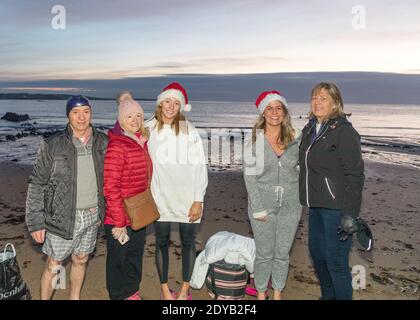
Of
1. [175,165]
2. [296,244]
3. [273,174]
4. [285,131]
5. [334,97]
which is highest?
[334,97]

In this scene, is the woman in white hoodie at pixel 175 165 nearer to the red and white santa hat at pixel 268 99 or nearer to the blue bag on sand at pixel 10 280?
the red and white santa hat at pixel 268 99

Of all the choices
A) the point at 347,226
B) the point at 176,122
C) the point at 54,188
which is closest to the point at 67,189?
the point at 54,188

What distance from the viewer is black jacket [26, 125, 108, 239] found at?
379 centimetres

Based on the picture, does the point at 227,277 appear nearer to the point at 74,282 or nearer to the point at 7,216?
the point at 74,282

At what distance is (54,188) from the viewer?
3.86m

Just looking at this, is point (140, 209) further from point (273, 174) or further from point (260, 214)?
point (273, 174)

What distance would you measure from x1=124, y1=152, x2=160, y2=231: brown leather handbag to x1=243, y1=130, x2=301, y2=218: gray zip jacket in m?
1.19

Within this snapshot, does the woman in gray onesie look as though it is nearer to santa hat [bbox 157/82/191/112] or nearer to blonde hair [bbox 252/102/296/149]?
blonde hair [bbox 252/102/296/149]

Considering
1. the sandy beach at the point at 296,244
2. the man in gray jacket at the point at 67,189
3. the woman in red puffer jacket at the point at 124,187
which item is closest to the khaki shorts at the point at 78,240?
the man in gray jacket at the point at 67,189

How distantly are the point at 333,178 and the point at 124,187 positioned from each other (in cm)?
233

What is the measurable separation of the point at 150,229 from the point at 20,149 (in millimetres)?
13898

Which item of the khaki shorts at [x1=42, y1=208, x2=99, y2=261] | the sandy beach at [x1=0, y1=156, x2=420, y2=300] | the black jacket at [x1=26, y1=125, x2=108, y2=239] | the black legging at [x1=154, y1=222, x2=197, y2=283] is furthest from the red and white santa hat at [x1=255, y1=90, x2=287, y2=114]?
the sandy beach at [x1=0, y1=156, x2=420, y2=300]

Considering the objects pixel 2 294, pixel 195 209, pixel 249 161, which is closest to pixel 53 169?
pixel 2 294

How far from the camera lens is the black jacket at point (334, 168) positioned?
12.4ft
